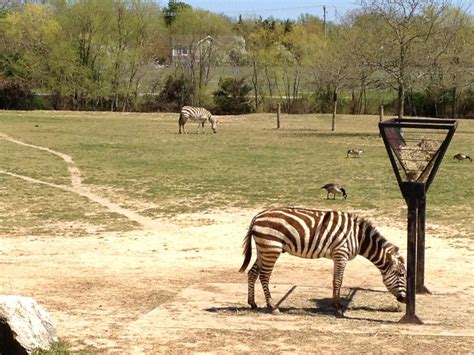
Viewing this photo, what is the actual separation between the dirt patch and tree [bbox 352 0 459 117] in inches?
886

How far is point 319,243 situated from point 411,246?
3.70 ft

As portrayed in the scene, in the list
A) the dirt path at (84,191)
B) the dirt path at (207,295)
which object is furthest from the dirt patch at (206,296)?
the dirt path at (84,191)

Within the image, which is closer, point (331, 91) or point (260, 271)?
point (260, 271)

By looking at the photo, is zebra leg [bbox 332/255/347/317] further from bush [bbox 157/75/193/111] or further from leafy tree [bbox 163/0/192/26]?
leafy tree [bbox 163/0/192/26]

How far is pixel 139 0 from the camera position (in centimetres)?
6762

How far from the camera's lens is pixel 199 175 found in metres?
23.9

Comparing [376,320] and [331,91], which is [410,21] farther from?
[376,320]

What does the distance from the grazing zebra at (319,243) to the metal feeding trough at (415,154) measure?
1.25ft

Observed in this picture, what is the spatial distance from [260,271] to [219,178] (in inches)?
517

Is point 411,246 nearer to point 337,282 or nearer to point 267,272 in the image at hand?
point 337,282

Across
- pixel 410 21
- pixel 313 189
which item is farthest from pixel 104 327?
pixel 410 21

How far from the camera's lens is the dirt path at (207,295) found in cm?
820

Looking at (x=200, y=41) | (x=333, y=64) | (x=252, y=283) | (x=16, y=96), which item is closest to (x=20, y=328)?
(x=252, y=283)

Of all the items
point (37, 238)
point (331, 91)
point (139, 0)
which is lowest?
point (37, 238)
